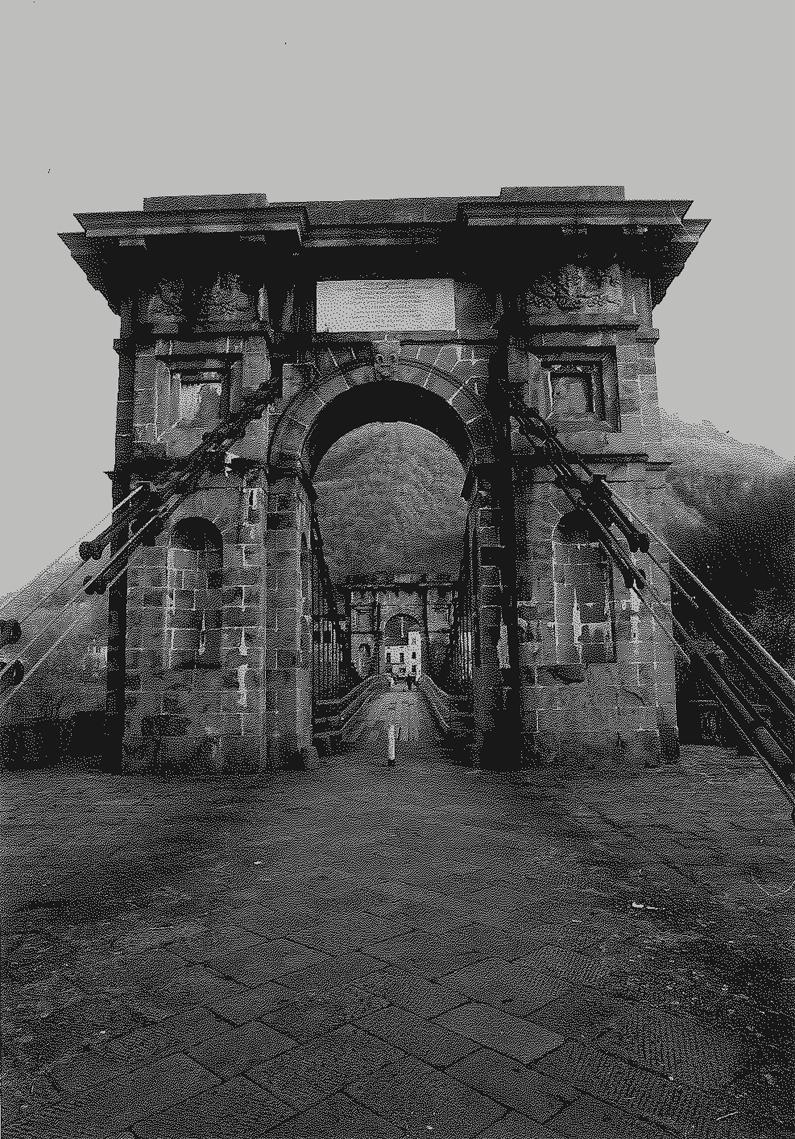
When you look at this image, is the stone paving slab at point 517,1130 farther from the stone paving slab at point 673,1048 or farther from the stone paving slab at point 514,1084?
the stone paving slab at point 673,1048

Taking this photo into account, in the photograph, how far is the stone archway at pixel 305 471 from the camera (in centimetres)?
997

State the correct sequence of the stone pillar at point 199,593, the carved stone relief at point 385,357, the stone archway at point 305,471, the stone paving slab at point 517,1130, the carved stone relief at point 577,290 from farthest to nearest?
the carved stone relief at point 385,357 → the carved stone relief at point 577,290 → the stone archway at point 305,471 → the stone pillar at point 199,593 → the stone paving slab at point 517,1130

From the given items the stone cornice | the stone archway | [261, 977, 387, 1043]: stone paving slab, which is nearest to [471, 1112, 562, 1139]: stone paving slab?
[261, 977, 387, 1043]: stone paving slab

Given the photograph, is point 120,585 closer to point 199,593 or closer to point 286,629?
point 199,593

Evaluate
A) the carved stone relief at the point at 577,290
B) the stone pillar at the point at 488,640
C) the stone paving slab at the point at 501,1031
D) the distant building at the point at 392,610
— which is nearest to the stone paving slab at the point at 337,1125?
the stone paving slab at the point at 501,1031

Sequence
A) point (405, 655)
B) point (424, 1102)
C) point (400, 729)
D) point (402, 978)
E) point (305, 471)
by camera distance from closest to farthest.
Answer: point (424, 1102), point (402, 978), point (305, 471), point (400, 729), point (405, 655)

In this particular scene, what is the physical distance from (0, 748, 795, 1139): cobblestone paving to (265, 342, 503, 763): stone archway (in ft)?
12.2

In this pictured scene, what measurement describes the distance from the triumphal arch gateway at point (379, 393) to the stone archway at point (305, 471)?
34mm

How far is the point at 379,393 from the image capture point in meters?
11.1

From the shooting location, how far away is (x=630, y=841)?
550cm

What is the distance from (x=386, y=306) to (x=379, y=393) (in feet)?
4.42

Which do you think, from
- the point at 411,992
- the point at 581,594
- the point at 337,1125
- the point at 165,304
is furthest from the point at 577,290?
the point at 337,1125

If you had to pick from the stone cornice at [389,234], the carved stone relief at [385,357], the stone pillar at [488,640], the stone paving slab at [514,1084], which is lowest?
the stone paving slab at [514,1084]

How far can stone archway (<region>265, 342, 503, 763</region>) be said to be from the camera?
997 cm
